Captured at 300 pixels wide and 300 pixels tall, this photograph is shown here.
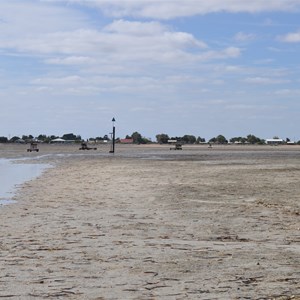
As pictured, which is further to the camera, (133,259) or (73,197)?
(73,197)

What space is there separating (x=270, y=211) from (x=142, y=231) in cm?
426

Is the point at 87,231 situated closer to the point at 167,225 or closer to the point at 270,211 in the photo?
the point at 167,225

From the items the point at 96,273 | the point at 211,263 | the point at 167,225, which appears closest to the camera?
the point at 96,273

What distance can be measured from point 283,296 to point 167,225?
585 cm

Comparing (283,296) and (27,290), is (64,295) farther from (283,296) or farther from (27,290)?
(283,296)

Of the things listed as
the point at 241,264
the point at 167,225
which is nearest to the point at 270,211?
the point at 167,225

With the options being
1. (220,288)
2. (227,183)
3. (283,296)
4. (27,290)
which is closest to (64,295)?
(27,290)

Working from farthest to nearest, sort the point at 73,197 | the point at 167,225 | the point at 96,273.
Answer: the point at 73,197, the point at 167,225, the point at 96,273

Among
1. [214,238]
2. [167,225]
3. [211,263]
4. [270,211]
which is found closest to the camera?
[211,263]

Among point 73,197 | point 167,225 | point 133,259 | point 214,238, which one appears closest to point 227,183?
point 73,197

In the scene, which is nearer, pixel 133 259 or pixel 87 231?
pixel 133 259

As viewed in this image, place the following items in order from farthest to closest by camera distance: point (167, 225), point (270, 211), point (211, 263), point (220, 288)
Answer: point (270, 211) < point (167, 225) < point (211, 263) < point (220, 288)

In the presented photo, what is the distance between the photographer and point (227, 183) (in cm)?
2378

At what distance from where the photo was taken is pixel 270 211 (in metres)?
14.3
